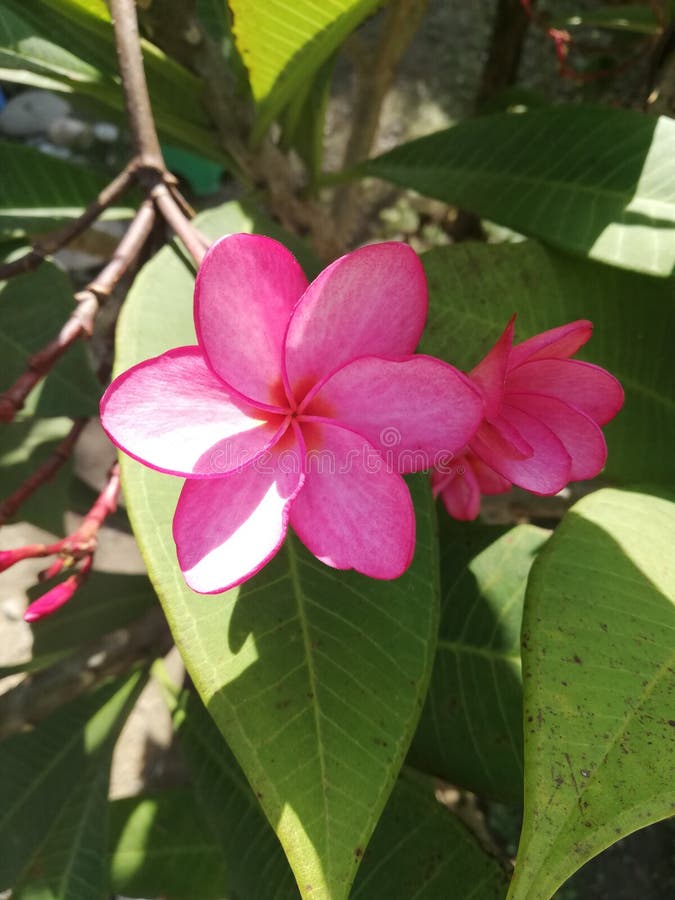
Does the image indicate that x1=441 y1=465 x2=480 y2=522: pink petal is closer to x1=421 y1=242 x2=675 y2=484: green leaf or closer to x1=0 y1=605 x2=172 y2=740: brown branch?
x1=421 y1=242 x2=675 y2=484: green leaf

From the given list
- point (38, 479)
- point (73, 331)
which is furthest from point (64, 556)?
point (73, 331)

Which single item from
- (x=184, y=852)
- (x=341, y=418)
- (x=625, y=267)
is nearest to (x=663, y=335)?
(x=625, y=267)

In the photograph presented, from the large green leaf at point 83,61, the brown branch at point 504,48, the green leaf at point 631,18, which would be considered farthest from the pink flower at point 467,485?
the brown branch at point 504,48

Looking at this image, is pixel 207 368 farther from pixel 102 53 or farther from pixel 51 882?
pixel 51 882

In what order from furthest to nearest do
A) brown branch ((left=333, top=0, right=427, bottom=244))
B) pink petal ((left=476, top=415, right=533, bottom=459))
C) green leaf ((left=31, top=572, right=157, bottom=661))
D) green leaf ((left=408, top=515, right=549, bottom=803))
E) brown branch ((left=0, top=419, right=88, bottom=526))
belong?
1. brown branch ((left=333, top=0, right=427, bottom=244))
2. green leaf ((left=31, top=572, right=157, bottom=661))
3. green leaf ((left=408, top=515, right=549, bottom=803))
4. brown branch ((left=0, top=419, right=88, bottom=526))
5. pink petal ((left=476, top=415, right=533, bottom=459))

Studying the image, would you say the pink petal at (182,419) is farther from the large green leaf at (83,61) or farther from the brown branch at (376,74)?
the brown branch at (376,74)

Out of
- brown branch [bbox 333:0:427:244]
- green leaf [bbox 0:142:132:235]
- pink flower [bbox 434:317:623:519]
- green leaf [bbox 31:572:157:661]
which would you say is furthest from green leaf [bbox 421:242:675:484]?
brown branch [bbox 333:0:427:244]
